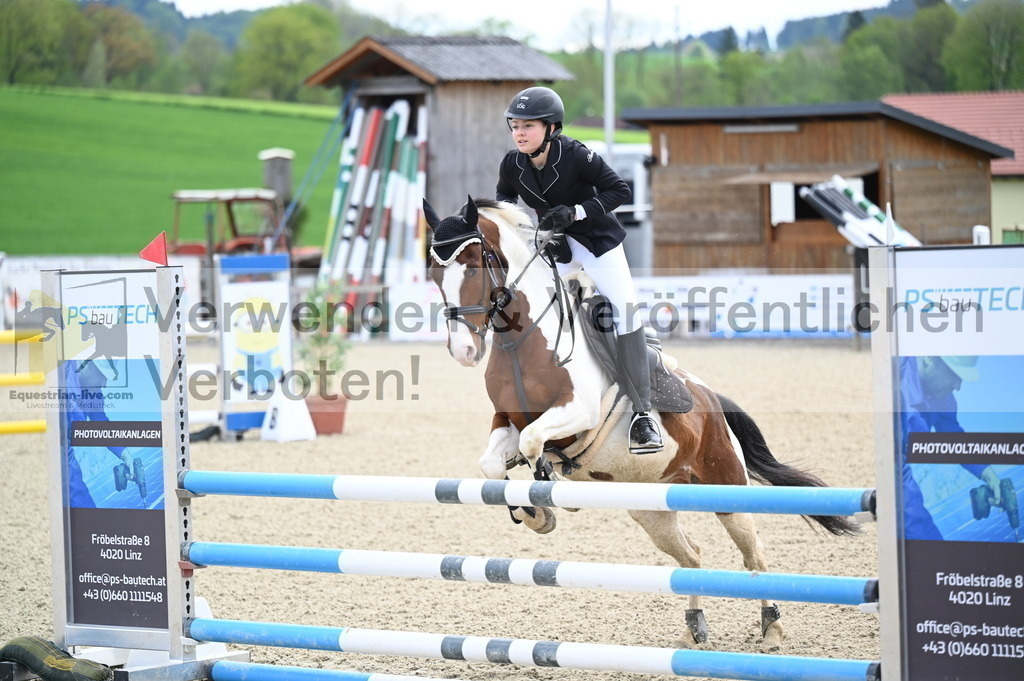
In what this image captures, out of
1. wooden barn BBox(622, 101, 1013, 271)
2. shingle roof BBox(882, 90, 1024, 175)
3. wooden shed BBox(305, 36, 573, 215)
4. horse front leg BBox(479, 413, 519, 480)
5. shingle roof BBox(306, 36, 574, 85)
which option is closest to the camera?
horse front leg BBox(479, 413, 519, 480)

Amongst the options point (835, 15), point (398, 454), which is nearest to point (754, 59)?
point (835, 15)

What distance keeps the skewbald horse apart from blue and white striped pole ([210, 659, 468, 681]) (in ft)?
2.52

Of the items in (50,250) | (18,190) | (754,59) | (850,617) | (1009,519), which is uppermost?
(754,59)

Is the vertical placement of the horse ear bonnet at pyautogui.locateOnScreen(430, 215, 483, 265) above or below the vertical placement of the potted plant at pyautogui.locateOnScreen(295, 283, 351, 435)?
above

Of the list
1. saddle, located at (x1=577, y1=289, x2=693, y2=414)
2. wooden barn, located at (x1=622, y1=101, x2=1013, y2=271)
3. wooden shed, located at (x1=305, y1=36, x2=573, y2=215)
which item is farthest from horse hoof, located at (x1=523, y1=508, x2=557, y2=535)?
wooden shed, located at (x1=305, y1=36, x2=573, y2=215)

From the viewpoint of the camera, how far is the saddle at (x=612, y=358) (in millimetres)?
3811

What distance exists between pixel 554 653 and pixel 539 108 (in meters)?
1.83

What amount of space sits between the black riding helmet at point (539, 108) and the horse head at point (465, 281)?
0.38 m

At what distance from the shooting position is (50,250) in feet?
97.9

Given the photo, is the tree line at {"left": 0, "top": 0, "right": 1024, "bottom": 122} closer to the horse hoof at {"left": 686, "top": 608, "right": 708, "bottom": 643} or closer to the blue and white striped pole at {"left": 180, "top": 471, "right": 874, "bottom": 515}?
the horse hoof at {"left": 686, "top": 608, "right": 708, "bottom": 643}

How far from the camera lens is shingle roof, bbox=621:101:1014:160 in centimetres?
1531

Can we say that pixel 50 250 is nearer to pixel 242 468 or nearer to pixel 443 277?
pixel 242 468

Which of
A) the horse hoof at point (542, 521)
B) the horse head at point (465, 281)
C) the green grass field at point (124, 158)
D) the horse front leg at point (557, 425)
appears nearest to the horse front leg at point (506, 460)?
the horse hoof at point (542, 521)

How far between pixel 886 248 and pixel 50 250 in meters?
30.9
